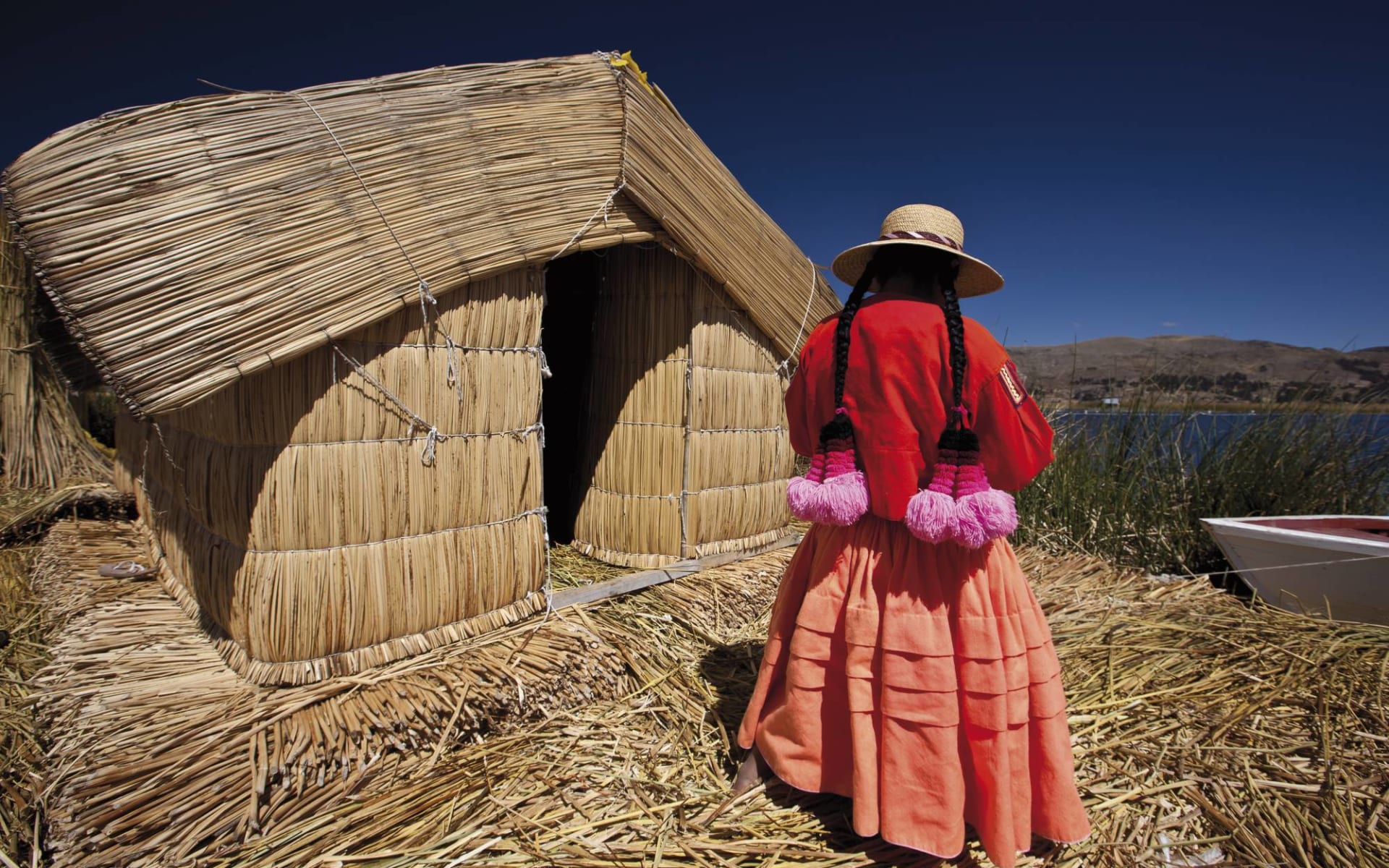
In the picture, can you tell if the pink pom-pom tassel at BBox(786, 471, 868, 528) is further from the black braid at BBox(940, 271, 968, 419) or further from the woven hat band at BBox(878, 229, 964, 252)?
the woven hat band at BBox(878, 229, 964, 252)

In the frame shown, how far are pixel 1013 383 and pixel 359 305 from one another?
1.89 meters

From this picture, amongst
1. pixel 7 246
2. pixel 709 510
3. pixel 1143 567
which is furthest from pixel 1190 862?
pixel 7 246

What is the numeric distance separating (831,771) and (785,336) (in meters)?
2.38

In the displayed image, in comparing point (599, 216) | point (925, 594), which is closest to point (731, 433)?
point (599, 216)

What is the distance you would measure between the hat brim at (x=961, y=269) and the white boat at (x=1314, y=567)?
283cm

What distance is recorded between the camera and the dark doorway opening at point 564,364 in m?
4.41

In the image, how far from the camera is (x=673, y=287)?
11.1 feet

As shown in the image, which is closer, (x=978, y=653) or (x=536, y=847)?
(x=978, y=653)

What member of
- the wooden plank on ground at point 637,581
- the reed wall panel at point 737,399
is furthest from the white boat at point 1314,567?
the wooden plank on ground at point 637,581

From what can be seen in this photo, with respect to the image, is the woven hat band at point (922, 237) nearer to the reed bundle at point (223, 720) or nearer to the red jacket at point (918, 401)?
the red jacket at point (918, 401)

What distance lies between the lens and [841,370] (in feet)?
5.94

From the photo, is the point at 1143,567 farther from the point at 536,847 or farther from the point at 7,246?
the point at 7,246

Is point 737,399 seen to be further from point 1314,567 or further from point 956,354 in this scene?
point 1314,567

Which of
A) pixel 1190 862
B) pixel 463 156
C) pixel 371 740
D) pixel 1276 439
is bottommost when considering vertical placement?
pixel 1190 862
